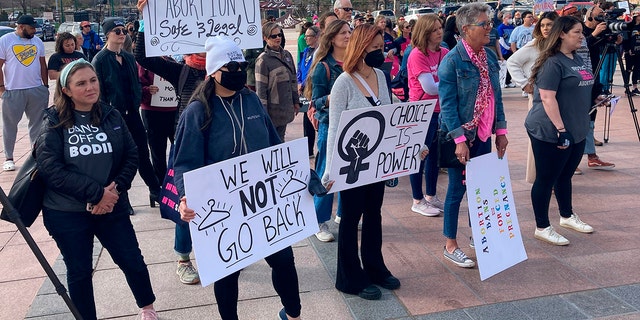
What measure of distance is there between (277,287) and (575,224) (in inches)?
122

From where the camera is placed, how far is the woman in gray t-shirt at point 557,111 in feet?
15.6

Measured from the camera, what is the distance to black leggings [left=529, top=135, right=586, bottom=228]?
4.91 meters

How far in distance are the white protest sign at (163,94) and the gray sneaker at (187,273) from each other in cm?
196

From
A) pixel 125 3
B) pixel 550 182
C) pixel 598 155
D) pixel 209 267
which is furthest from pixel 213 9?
pixel 125 3

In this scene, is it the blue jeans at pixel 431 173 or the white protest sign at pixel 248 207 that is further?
the blue jeans at pixel 431 173

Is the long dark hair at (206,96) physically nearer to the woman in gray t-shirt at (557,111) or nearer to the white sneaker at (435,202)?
the woman in gray t-shirt at (557,111)

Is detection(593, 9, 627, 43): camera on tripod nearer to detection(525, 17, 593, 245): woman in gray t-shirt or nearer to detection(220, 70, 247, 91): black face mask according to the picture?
detection(525, 17, 593, 245): woman in gray t-shirt

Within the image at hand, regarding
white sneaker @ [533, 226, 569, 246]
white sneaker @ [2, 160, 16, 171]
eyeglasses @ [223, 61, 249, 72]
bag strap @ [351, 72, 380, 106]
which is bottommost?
white sneaker @ [533, 226, 569, 246]

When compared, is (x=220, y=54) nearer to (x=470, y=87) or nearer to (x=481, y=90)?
(x=470, y=87)

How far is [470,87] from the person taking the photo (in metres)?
4.33

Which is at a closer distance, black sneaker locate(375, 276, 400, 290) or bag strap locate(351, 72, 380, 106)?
bag strap locate(351, 72, 380, 106)

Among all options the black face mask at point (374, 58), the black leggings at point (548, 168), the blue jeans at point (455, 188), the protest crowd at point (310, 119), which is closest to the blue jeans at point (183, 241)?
the protest crowd at point (310, 119)

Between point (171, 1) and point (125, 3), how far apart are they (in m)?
71.8

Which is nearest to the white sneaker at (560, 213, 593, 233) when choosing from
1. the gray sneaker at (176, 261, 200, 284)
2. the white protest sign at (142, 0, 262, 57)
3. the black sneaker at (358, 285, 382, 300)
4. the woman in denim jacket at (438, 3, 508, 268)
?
the woman in denim jacket at (438, 3, 508, 268)
